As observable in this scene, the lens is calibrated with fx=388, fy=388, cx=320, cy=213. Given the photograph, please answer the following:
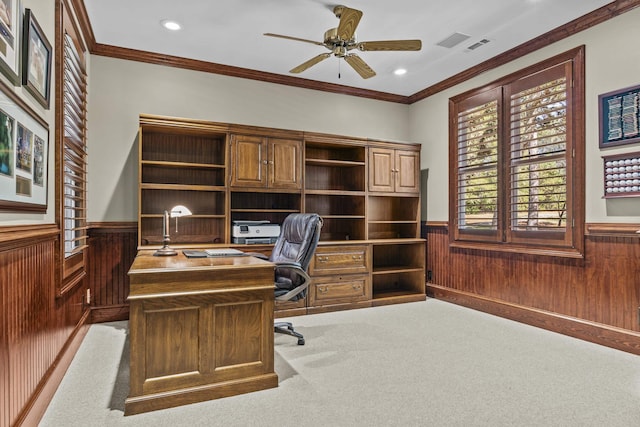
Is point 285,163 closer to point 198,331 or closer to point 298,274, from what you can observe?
point 298,274

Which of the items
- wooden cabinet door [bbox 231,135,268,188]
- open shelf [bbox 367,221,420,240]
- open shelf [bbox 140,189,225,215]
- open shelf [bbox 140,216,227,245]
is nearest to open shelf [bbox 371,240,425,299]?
open shelf [bbox 367,221,420,240]

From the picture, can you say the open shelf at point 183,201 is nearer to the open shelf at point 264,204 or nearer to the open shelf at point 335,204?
the open shelf at point 264,204

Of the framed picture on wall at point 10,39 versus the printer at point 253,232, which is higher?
the framed picture on wall at point 10,39

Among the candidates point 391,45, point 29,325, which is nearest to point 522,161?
point 391,45

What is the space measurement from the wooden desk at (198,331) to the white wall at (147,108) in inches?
78.7

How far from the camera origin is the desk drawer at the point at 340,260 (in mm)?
4305

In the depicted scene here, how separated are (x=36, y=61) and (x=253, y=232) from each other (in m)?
2.43

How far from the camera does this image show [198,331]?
7.33 feet

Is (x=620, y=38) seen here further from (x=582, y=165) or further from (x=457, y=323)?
(x=457, y=323)

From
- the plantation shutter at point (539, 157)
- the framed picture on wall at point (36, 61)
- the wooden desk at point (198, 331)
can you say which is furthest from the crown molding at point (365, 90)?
the wooden desk at point (198, 331)

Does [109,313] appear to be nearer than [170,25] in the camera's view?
No

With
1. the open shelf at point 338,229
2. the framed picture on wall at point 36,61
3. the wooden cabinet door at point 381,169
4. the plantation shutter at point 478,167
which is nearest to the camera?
the framed picture on wall at point 36,61

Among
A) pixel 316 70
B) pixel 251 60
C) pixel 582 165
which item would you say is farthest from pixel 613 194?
pixel 251 60

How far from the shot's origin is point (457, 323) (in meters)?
3.87
